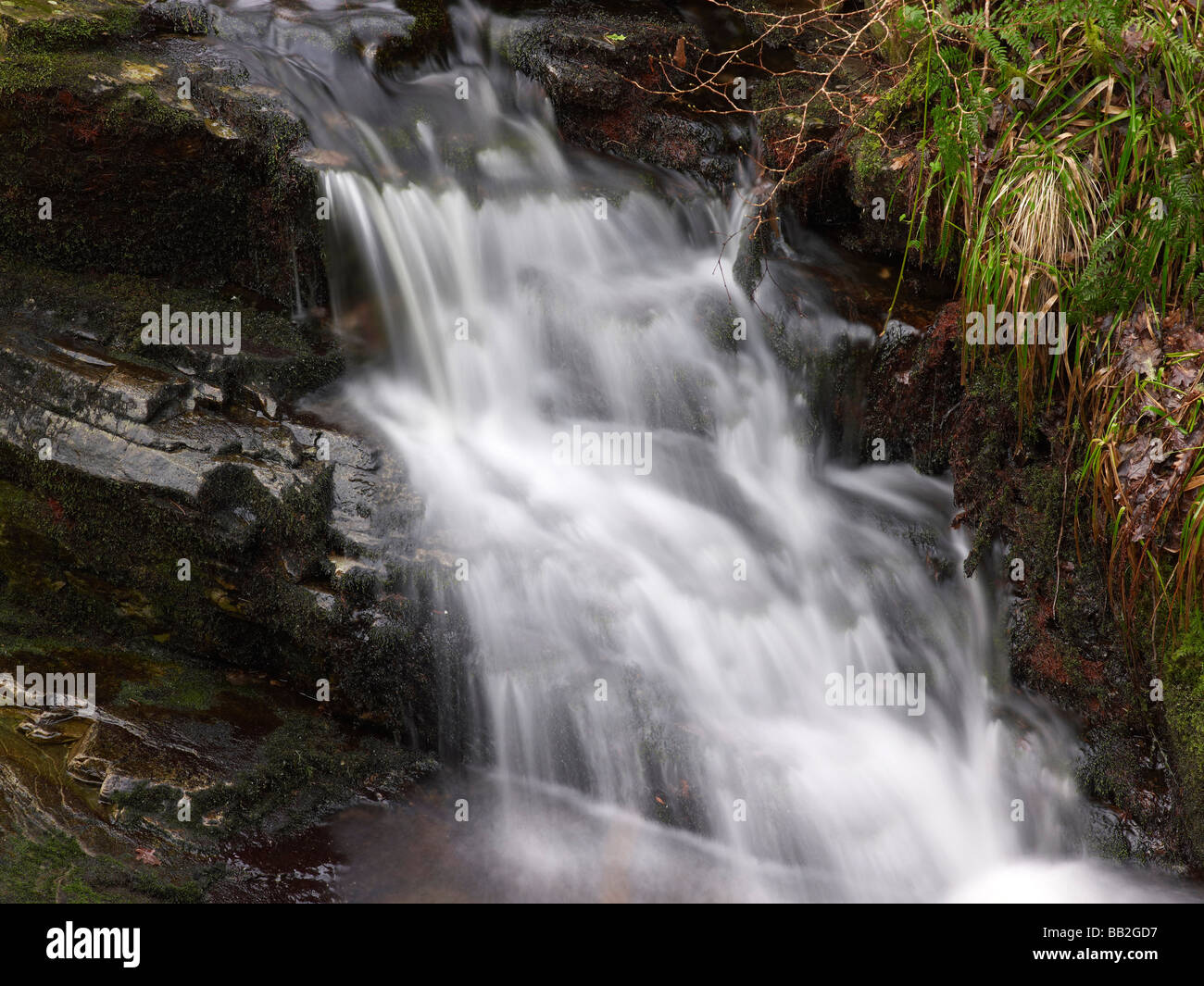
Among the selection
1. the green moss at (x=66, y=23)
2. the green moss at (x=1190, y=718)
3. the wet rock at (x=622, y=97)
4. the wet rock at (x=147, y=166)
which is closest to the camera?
the green moss at (x=1190, y=718)

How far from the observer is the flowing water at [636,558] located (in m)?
4.44

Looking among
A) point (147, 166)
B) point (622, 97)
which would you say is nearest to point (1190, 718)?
point (622, 97)

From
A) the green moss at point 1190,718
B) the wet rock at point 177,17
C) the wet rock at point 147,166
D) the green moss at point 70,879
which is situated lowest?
the green moss at point 70,879

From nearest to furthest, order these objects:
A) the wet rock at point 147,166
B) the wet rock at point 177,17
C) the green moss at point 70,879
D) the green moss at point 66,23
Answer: the green moss at point 70,879 → the wet rock at point 147,166 → the green moss at point 66,23 → the wet rock at point 177,17

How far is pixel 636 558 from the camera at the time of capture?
5254 mm

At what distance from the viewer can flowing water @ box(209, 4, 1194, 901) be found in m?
4.44

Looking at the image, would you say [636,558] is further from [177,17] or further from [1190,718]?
[177,17]

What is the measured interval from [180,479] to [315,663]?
1.15 meters

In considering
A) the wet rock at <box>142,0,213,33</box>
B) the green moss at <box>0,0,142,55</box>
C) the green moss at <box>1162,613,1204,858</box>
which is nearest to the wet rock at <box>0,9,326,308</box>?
the green moss at <box>0,0,142,55</box>

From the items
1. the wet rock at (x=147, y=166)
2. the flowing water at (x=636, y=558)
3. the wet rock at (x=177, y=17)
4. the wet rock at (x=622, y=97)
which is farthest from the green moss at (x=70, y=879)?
the wet rock at (x=622, y=97)

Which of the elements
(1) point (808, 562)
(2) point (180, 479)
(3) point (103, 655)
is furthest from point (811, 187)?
(3) point (103, 655)

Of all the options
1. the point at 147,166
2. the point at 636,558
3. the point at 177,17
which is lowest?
the point at 636,558

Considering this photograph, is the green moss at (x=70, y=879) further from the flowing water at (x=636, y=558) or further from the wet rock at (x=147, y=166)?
the wet rock at (x=147, y=166)

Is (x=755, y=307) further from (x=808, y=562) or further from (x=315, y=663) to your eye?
(x=315, y=663)
